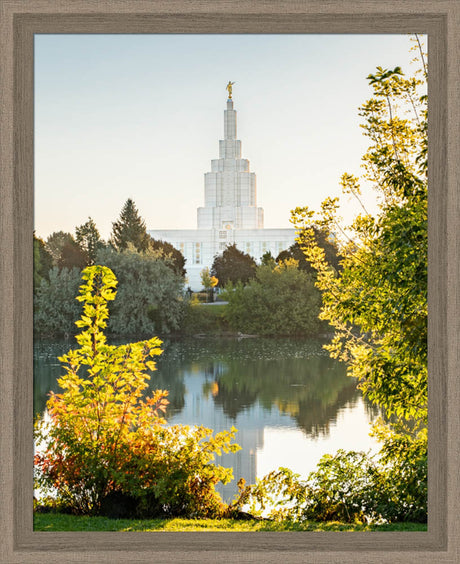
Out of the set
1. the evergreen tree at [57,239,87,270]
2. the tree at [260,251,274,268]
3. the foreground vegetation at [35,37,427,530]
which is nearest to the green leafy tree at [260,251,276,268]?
the tree at [260,251,274,268]

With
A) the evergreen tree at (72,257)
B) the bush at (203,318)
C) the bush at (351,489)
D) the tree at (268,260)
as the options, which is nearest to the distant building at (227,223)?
the tree at (268,260)

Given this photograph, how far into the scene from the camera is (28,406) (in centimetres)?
203

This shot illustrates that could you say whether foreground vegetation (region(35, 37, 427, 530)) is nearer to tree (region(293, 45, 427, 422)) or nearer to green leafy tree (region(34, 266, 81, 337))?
tree (region(293, 45, 427, 422))

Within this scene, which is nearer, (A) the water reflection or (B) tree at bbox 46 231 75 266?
(B) tree at bbox 46 231 75 266

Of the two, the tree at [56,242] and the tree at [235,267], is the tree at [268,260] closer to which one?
the tree at [235,267]

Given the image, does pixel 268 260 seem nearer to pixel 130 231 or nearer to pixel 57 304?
pixel 130 231

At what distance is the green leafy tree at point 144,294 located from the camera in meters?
3.38

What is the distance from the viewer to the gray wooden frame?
78.2 inches

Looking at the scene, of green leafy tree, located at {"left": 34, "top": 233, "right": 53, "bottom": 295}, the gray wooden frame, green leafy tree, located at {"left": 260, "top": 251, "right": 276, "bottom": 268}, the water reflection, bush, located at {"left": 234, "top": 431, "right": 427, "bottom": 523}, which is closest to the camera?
the gray wooden frame

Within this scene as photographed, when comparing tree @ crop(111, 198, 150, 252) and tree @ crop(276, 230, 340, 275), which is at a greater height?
tree @ crop(111, 198, 150, 252)

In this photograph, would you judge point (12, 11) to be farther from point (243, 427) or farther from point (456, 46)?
point (243, 427)

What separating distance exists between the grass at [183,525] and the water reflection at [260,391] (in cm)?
88

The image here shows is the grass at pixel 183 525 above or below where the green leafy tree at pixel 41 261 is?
below

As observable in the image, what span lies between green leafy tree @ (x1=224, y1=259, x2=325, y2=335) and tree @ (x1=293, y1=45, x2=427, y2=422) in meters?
0.25
